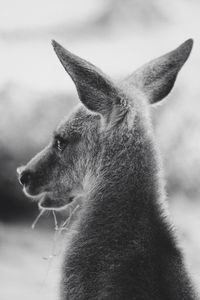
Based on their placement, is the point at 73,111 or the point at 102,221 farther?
the point at 73,111

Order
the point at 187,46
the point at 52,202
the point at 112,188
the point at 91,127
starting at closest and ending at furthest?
the point at 112,188 → the point at 91,127 → the point at 52,202 → the point at 187,46

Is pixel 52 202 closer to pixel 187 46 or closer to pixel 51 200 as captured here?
pixel 51 200

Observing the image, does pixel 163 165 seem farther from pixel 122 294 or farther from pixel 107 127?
pixel 122 294

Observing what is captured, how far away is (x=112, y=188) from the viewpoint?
17.5 ft

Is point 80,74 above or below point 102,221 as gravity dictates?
above

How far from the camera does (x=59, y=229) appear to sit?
605 centimetres

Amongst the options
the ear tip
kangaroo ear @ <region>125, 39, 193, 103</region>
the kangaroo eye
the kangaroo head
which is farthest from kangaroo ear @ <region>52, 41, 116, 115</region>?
the ear tip

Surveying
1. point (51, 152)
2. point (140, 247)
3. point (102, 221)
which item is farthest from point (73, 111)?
point (140, 247)

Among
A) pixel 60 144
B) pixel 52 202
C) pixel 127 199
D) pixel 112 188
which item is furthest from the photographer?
pixel 52 202

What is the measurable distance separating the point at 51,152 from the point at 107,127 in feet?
2.29

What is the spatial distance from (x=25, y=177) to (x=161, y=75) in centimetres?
148

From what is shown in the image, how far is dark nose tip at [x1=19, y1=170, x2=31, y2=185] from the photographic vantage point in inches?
242

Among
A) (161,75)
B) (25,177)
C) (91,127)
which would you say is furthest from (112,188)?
(161,75)

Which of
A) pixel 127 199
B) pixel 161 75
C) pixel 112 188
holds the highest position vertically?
pixel 161 75
